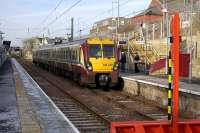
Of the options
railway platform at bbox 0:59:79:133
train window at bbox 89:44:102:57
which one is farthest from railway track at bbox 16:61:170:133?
train window at bbox 89:44:102:57

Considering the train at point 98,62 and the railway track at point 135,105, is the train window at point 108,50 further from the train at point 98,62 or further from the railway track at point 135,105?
the railway track at point 135,105

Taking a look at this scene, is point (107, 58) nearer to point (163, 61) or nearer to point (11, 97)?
point (163, 61)

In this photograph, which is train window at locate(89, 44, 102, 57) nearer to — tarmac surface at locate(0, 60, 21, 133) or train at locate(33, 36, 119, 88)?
train at locate(33, 36, 119, 88)

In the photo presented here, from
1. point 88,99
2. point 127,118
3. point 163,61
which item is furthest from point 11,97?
point 163,61

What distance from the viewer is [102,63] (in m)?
24.8

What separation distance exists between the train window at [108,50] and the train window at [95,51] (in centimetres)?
26

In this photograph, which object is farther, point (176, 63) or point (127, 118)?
point (127, 118)

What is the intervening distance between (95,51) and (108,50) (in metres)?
0.70

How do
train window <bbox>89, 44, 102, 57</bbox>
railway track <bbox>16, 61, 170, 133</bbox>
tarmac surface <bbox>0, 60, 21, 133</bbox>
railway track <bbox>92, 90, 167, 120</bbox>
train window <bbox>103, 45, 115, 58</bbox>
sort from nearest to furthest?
1. tarmac surface <bbox>0, 60, 21, 133</bbox>
2. railway track <bbox>16, 61, 170, 133</bbox>
3. railway track <bbox>92, 90, 167, 120</bbox>
4. train window <bbox>89, 44, 102, 57</bbox>
5. train window <bbox>103, 45, 115, 58</bbox>

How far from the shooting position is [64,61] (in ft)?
108

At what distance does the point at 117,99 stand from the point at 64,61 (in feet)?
40.6

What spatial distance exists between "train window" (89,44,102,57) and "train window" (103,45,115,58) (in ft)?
0.85

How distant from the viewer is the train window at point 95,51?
82.1ft

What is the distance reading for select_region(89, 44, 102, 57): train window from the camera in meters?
25.0
